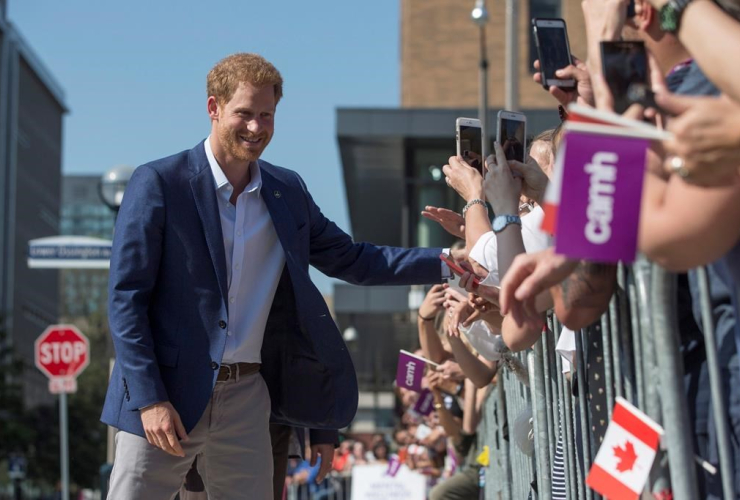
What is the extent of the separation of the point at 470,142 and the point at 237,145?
975 mm

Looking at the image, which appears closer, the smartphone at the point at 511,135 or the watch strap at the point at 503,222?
the watch strap at the point at 503,222

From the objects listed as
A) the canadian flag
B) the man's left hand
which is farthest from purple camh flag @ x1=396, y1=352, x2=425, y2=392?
the canadian flag

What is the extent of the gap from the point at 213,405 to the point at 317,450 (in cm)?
76

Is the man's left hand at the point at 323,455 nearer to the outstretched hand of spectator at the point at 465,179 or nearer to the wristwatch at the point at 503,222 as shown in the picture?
the outstretched hand of spectator at the point at 465,179

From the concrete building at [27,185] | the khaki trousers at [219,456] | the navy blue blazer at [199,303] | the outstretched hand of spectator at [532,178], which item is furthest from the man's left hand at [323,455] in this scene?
the concrete building at [27,185]

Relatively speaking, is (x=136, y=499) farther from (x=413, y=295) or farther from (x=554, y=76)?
(x=413, y=295)

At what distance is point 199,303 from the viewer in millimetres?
4734

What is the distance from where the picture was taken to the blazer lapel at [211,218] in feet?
15.7

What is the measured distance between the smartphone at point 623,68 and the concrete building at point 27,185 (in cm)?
7386

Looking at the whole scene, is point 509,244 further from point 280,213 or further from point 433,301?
point 433,301

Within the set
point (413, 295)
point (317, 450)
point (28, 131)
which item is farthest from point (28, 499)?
point (317, 450)

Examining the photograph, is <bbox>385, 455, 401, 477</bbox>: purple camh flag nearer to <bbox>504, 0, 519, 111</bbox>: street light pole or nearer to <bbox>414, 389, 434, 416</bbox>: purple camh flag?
<bbox>414, 389, 434, 416</bbox>: purple camh flag

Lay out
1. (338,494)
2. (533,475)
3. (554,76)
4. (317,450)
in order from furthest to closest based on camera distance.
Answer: (338,494), (317,450), (533,475), (554,76)

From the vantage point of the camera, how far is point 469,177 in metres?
4.49
